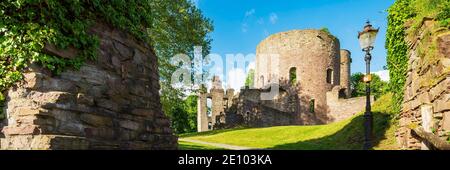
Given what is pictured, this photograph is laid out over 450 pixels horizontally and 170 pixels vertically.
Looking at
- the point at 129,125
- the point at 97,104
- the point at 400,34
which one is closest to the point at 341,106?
the point at 400,34

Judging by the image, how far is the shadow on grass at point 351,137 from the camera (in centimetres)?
1390

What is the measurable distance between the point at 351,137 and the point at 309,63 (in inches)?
927

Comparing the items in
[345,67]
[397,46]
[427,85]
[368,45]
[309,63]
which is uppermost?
[345,67]

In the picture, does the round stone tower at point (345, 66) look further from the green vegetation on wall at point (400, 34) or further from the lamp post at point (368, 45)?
the green vegetation on wall at point (400, 34)

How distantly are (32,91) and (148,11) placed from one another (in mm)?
3789

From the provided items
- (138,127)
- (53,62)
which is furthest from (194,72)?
(53,62)

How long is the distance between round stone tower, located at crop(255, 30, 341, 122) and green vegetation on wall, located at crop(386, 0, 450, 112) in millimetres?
26552

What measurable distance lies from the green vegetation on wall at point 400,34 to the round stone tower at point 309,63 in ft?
87.1

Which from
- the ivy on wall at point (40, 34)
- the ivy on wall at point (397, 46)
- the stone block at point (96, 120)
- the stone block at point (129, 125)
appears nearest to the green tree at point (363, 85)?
the ivy on wall at point (397, 46)

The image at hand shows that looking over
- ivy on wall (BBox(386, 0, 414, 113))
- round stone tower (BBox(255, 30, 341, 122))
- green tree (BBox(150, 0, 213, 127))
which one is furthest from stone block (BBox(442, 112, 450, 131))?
round stone tower (BBox(255, 30, 341, 122))

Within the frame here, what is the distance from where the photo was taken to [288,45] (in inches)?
1519

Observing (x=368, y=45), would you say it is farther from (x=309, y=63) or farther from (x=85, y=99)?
(x=309, y=63)

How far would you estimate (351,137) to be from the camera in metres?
15.4

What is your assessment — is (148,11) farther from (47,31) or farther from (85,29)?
(47,31)
